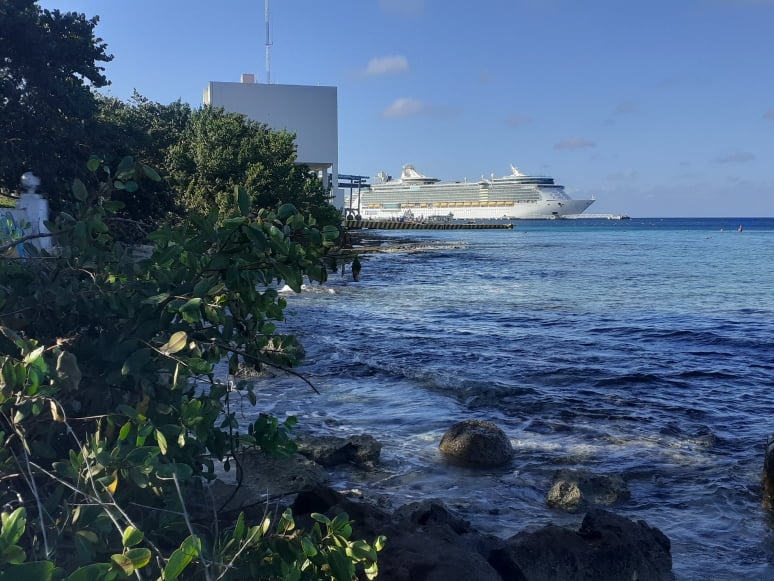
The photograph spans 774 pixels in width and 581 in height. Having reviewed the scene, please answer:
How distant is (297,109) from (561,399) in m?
51.1

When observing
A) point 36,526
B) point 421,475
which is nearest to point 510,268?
point 421,475

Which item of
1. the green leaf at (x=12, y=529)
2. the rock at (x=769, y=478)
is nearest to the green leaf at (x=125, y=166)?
the green leaf at (x=12, y=529)

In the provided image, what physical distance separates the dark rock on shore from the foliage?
124cm

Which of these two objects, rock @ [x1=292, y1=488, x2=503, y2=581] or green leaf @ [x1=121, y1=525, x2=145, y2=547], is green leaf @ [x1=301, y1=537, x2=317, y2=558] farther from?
rock @ [x1=292, y1=488, x2=503, y2=581]

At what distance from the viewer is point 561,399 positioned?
11.0 m

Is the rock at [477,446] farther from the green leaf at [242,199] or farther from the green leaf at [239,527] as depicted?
the green leaf at [239,527]

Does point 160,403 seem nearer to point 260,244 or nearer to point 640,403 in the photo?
point 260,244

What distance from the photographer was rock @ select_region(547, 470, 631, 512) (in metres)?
6.47

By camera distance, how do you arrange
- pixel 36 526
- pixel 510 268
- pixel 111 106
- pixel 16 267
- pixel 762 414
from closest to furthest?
1. pixel 36 526
2. pixel 16 267
3. pixel 762 414
4. pixel 111 106
5. pixel 510 268

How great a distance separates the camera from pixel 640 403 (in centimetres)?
1083

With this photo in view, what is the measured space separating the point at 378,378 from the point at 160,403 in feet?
33.0

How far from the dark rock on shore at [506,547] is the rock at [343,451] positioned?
2.44 m

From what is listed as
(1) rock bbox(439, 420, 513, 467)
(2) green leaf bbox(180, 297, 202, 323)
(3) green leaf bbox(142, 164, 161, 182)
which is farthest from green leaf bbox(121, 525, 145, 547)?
(1) rock bbox(439, 420, 513, 467)

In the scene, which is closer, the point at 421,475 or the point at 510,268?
the point at 421,475
